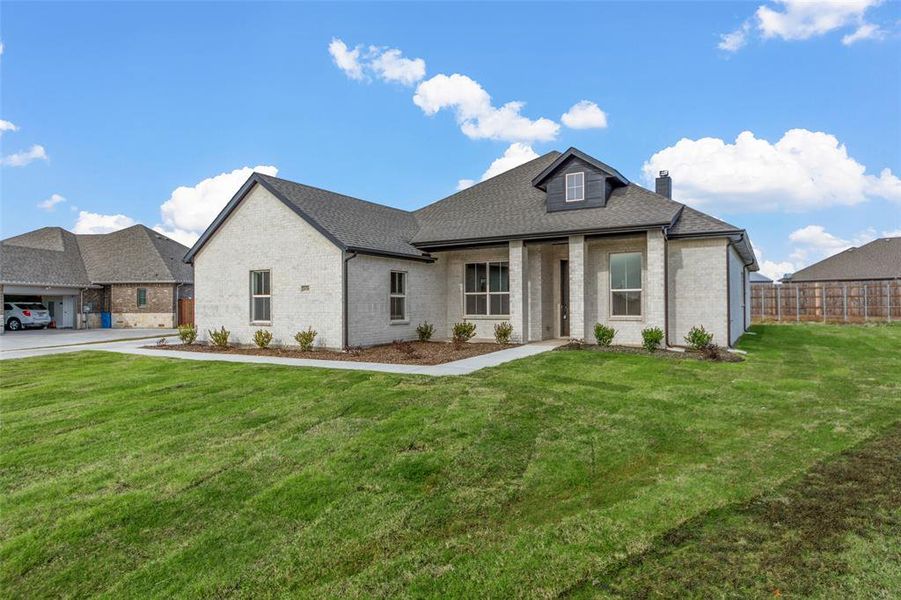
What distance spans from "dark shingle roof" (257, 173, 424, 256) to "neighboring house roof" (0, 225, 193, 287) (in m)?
16.8

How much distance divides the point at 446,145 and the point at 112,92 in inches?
472

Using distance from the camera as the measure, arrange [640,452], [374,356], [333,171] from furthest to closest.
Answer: [333,171] < [374,356] < [640,452]

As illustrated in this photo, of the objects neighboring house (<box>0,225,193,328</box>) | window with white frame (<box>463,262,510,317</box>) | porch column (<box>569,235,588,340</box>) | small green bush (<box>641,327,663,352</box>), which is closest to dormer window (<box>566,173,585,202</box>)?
porch column (<box>569,235,588,340</box>)

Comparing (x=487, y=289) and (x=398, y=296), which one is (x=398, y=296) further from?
(x=487, y=289)

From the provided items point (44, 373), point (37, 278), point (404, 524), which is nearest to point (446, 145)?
point (44, 373)

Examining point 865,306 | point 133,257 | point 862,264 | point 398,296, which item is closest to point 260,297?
point 398,296

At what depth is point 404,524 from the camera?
376cm

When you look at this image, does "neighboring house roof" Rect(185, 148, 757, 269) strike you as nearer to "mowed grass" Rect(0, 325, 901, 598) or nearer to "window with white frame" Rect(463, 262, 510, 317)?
"window with white frame" Rect(463, 262, 510, 317)

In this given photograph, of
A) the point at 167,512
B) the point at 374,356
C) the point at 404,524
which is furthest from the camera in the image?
the point at 374,356

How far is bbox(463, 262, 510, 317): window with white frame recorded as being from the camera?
1641 centimetres

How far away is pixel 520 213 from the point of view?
54.5 ft

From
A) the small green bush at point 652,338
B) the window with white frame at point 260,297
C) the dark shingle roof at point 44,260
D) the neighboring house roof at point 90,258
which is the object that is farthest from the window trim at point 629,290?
the dark shingle roof at point 44,260

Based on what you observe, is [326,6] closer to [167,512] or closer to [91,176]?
[91,176]

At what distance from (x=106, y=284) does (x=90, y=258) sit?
3960mm
